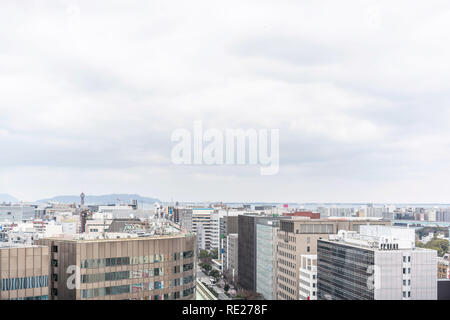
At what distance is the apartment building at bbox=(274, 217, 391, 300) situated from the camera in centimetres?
2942

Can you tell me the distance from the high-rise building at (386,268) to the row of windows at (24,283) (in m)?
Result: 12.8

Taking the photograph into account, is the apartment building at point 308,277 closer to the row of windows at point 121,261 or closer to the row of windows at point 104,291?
the row of windows at point 121,261

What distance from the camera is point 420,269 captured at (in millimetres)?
19156

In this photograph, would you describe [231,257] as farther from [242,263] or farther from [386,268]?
[386,268]

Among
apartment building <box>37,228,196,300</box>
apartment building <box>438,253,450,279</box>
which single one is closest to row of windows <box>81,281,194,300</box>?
apartment building <box>37,228,196,300</box>

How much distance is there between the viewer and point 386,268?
19.0 meters

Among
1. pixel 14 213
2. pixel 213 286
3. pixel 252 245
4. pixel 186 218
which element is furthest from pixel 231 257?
pixel 14 213

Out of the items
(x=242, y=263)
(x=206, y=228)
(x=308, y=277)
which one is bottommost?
(x=242, y=263)

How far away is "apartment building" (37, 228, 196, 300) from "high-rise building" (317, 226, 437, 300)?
8.30 meters

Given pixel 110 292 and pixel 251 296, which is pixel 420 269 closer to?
pixel 110 292

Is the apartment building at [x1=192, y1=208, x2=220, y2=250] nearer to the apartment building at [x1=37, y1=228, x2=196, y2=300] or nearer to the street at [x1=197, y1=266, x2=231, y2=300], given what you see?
the street at [x1=197, y1=266, x2=231, y2=300]

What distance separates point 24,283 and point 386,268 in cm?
1365

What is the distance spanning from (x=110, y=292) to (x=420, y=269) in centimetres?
1238
